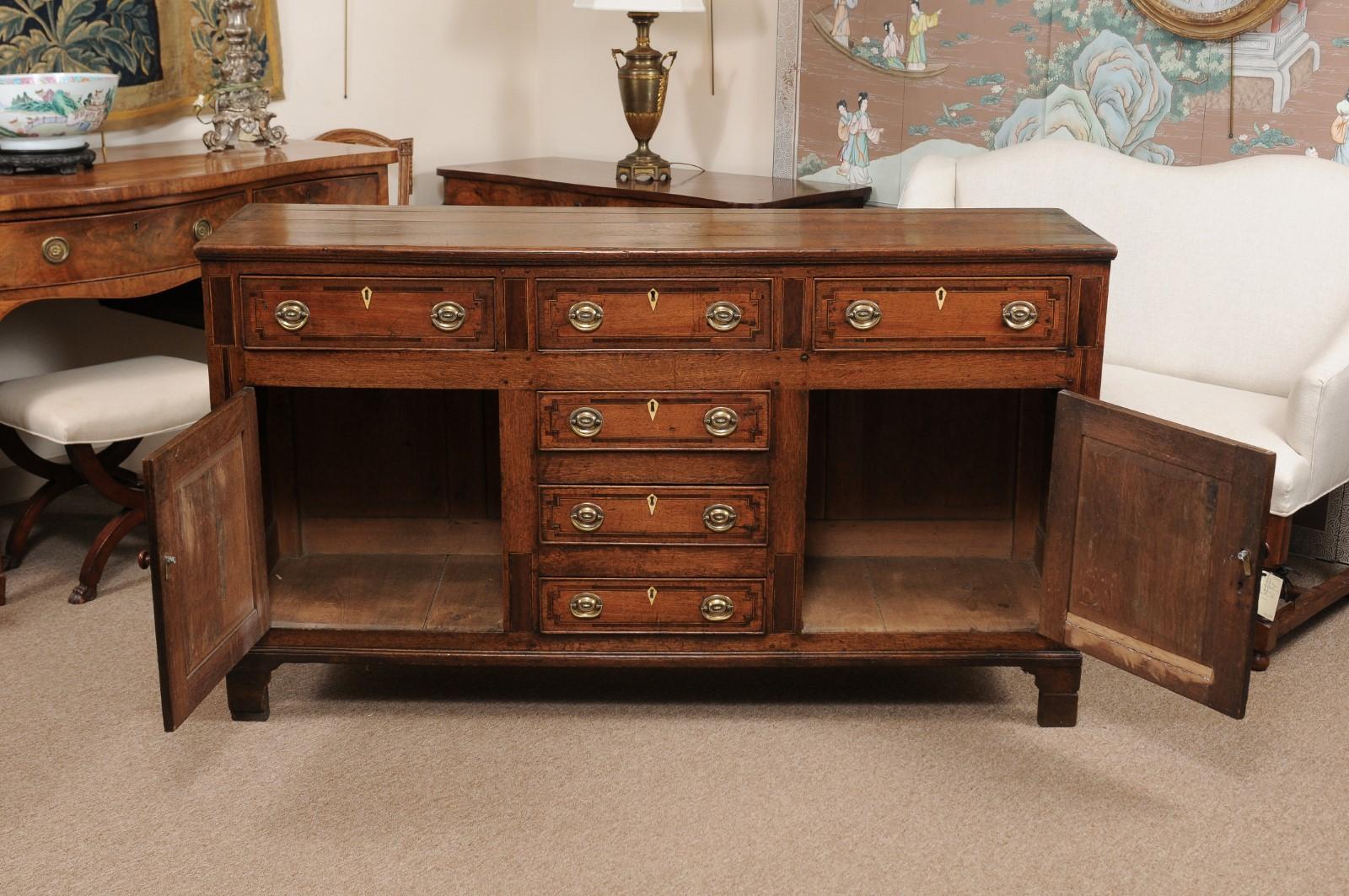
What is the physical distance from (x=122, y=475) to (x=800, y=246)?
7.81ft

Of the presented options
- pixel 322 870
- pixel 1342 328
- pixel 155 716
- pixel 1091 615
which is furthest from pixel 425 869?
pixel 1342 328

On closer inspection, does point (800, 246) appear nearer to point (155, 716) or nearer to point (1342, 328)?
point (1342, 328)

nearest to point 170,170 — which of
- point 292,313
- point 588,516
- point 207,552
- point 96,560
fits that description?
point 96,560

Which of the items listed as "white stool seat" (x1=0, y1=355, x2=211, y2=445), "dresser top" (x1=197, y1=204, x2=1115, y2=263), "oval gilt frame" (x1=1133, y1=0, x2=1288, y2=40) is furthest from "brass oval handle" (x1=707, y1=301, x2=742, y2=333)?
"oval gilt frame" (x1=1133, y1=0, x2=1288, y2=40)

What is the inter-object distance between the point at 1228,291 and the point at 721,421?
181cm

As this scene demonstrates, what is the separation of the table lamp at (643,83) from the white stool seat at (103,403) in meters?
1.91

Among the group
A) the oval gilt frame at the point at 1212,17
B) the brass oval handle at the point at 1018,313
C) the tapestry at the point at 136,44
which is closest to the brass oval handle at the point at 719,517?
the brass oval handle at the point at 1018,313

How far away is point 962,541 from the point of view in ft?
11.8

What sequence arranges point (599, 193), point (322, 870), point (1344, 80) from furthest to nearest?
point (599, 193) → point (1344, 80) → point (322, 870)

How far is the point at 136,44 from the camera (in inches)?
182

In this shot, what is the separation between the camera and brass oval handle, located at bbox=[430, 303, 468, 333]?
9.61ft

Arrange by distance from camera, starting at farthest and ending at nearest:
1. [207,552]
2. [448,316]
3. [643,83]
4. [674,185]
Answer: [674,185]
[643,83]
[448,316]
[207,552]

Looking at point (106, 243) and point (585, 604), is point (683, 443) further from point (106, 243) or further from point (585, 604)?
point (106, 243)

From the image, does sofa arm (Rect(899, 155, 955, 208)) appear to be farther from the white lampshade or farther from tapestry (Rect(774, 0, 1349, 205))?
the white lampshade
